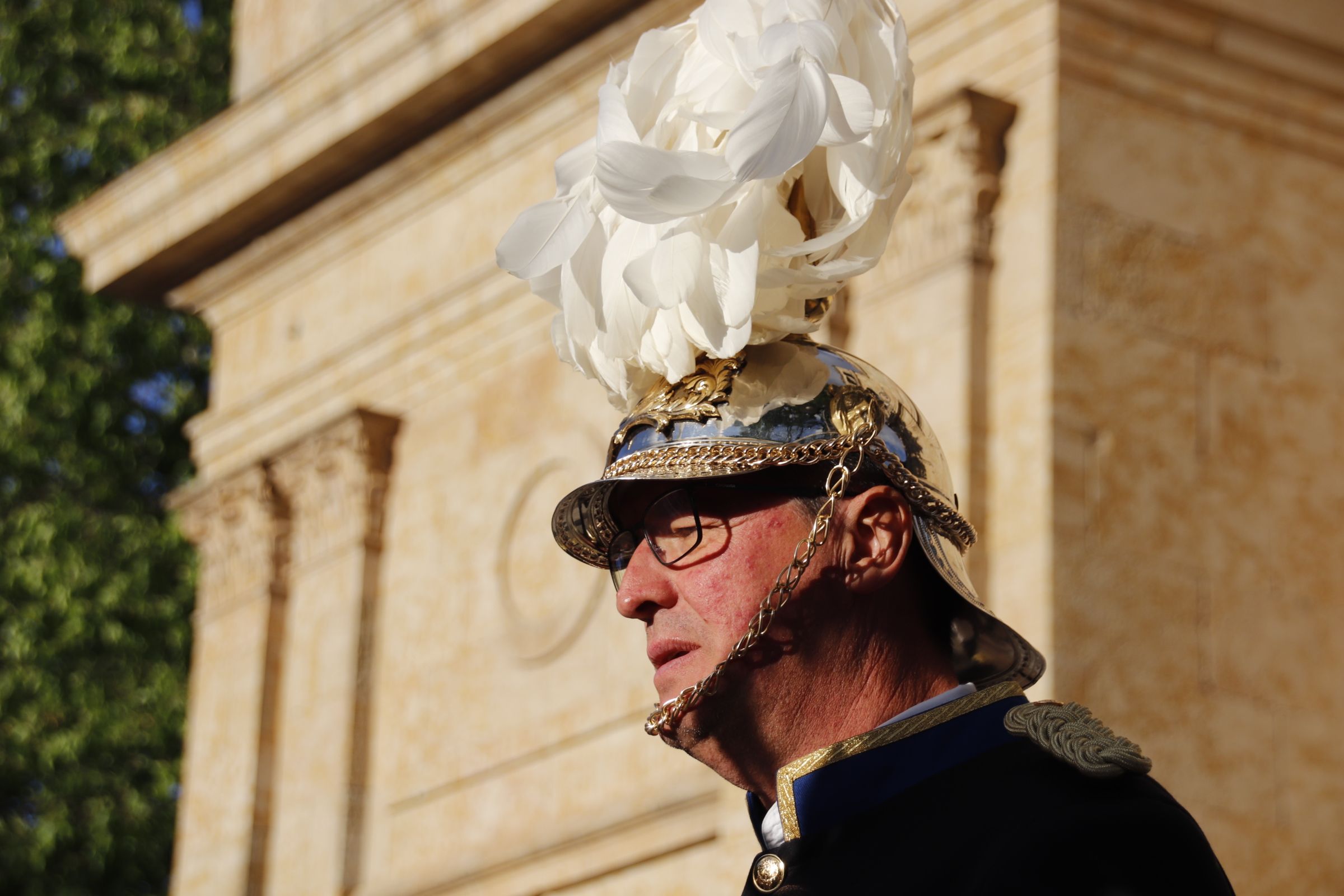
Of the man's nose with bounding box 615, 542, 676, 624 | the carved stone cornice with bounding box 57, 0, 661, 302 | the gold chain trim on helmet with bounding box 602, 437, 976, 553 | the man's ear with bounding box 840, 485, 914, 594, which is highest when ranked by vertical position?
the carved stone cornice with bounding box 57, 0, 661, 302

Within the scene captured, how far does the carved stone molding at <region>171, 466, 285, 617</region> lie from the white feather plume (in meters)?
7.68

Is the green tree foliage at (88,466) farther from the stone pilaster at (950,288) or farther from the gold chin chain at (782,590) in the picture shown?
the gold chin chain at (782,590)

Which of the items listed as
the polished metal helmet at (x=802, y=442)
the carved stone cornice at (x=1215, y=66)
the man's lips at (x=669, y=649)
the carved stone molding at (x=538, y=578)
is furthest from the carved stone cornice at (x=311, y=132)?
the man's lips at (x=669, y=649)

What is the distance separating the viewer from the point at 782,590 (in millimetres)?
3334

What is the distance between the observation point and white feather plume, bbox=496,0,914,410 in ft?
11.0

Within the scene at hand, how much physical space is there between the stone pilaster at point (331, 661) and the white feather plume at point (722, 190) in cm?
679

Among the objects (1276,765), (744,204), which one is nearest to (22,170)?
(1276,765)

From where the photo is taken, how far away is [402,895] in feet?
32.3

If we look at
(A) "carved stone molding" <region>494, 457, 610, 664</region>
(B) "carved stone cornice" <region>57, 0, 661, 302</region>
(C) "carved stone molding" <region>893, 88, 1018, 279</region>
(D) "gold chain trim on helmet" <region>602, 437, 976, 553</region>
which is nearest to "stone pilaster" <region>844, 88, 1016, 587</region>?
(C) "carved stone molding" <region>893, 88, 1018, 279</region>

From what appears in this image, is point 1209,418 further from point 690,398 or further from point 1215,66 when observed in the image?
point 690,398

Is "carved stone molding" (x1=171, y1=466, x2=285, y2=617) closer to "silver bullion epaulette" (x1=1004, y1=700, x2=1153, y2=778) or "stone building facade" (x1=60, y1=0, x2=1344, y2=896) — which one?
"stone building facade" (x1=60, y1=0, x2=1344, y2=896)

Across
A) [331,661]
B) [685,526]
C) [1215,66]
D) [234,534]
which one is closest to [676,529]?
[685,526]

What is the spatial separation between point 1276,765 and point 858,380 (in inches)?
184

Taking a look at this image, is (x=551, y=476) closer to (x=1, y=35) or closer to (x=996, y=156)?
(x=996, y=156)
